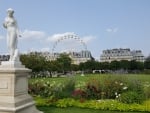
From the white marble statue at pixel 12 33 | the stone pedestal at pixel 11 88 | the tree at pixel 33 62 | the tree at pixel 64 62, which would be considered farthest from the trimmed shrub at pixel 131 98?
the tree at pixel 64 62

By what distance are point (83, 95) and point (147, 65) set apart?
99539 mm

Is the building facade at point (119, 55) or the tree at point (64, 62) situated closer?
the tree at point (64, 62)

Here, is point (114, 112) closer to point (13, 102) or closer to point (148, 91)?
point (148, 91)

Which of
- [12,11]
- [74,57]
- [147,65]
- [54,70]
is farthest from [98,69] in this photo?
[12,11]

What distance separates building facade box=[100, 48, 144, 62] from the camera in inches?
6550

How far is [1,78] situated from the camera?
1078cm

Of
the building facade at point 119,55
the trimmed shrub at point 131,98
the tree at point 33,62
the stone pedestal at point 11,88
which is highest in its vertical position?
the building facade at point 119,55

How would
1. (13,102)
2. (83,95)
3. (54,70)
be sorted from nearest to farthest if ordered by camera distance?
(13,102), (83,95), (54,70)

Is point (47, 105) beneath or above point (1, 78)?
beneath

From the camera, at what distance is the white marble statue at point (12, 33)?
11273mm

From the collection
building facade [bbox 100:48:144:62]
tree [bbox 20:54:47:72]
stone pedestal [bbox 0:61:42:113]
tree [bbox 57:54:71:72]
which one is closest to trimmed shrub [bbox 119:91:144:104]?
stone pedestal [bbox 0:61:42:113]

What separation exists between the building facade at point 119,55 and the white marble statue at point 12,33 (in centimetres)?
15426

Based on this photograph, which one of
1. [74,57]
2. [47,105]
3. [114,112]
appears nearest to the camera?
[114,112]

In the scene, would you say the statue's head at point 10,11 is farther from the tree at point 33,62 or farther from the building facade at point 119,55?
the building facade at point 119,55
